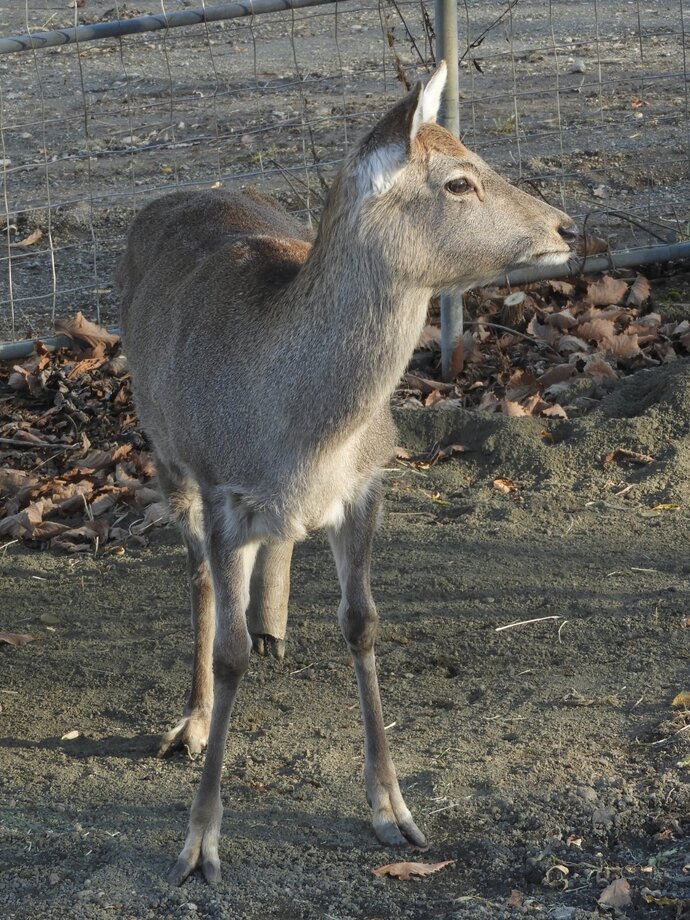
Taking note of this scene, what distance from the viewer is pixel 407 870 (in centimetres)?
368

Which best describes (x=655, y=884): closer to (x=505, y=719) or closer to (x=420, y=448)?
(x=505, y=719)

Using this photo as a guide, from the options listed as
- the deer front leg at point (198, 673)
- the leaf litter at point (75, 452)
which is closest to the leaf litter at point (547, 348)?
the leaf litter at point (75, 452)

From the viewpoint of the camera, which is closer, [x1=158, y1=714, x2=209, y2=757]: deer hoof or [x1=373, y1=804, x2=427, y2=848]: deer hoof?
[x1=373, y1=804, x2=427, y2=848]: deer hoof

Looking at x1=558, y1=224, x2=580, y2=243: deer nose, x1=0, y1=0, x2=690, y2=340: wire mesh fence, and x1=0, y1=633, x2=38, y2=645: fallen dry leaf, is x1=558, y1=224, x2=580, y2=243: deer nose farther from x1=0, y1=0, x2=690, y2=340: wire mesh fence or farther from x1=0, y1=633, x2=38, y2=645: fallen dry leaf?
x1=0, y1=0, x2=690, y2=340: wire mesh fence

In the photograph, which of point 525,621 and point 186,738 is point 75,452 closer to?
point 186,738

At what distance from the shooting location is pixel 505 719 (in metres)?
4.37

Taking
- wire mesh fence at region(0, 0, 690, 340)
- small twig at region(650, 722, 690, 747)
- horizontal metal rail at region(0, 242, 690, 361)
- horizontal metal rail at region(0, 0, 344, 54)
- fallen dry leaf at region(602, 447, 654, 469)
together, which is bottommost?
small twig at region(650, 722, 690, 747)

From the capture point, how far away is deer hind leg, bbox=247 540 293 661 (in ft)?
16.2

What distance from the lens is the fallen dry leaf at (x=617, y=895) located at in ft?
11.3

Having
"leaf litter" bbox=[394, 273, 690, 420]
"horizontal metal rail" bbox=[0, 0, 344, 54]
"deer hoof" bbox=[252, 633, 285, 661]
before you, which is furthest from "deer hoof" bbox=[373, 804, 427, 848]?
"horizontal metal rail" bbox=[0, 0, 344, 54]

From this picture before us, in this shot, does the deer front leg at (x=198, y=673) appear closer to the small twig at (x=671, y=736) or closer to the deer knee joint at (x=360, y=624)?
the deer knee joint at (x=360, y=624)

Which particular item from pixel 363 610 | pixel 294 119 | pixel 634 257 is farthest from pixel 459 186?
pixel 294 119

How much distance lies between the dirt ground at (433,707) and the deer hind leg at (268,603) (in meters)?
0.09

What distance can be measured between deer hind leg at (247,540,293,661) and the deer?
42 cm
